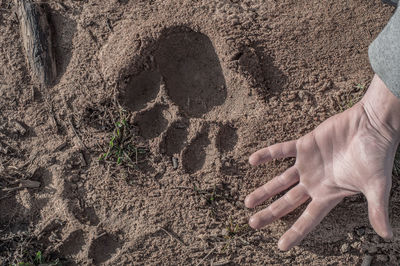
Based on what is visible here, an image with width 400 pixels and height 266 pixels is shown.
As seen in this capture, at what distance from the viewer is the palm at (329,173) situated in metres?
1.81

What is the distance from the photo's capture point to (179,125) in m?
2.13

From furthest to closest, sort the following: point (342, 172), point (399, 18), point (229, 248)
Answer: point (229, 248) → point (342, 172) → point (399, 18)

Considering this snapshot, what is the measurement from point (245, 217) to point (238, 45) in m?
0.87


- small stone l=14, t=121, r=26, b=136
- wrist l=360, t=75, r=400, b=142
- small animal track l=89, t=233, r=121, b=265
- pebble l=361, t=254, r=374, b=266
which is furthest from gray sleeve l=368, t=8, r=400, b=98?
small stone l=14, t=121, r=26, b=136

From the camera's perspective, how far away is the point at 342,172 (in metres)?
1.90

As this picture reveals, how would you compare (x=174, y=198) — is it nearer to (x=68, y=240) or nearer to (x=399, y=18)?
(x=68, y=240)

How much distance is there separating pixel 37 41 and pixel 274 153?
136cm

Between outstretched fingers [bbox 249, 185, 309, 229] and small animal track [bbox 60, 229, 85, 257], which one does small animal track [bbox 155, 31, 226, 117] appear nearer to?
outstretched fingers [bbox 249, 185, 309, 229]

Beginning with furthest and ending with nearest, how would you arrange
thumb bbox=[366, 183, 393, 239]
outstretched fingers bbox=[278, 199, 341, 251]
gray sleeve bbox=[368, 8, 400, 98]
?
outstretched fingers bbox=[278, 199, 341, 251] < thumb bbox=[366, 183, 393, 239] < gray sleeve bbox=[368, 8, 400, 98]

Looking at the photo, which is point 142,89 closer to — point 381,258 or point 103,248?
point 103,248

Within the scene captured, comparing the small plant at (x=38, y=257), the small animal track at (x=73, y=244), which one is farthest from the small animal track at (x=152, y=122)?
the small plant at (x=38, y=257)

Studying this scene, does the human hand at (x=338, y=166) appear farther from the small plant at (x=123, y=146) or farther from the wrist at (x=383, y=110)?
the small plant at (x=123, y=146)

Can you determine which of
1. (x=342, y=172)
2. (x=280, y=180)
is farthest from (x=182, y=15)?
(x=342, y=172)

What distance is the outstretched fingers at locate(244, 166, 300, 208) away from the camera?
2.01m
